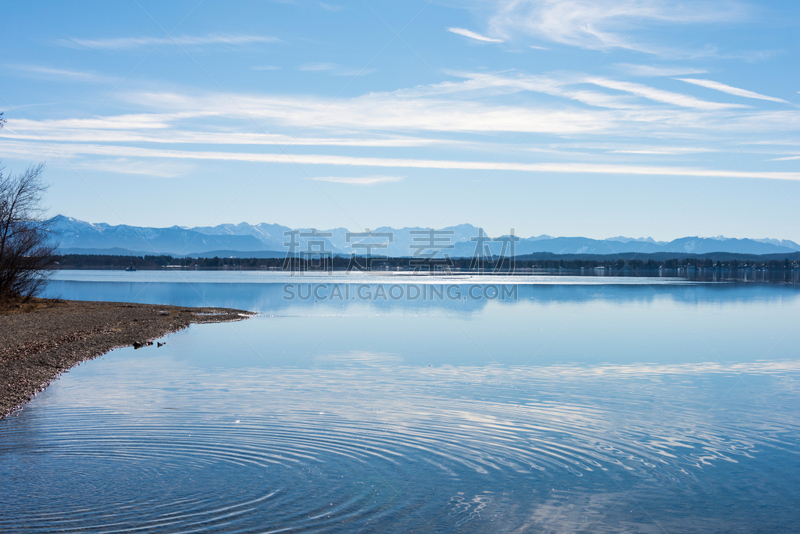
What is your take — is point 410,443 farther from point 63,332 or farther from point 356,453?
point 63,332

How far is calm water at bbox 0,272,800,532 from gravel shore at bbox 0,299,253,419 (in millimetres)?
744

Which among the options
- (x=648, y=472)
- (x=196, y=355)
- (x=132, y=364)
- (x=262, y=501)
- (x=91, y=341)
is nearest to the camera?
(x=262, y=501)

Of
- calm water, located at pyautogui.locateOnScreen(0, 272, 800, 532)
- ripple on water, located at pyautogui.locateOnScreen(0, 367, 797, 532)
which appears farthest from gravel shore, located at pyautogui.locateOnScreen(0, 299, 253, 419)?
ripple on water, located at pyautogui.locateOnScreen(0, 367, 797, 532)

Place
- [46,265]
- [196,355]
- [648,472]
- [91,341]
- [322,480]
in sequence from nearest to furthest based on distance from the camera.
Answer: [322,480] → [648,472] → [196,355] → [91,341] → [46,265]

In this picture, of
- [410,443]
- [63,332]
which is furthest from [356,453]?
[63,332]

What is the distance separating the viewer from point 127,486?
8445 mm

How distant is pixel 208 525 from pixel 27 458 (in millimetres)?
3965

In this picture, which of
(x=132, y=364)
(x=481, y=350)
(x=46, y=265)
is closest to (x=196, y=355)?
(x=132, y=364)

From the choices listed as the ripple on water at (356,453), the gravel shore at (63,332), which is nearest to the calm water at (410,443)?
the ripple on water at (356,453)

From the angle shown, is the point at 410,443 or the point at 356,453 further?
the point at 410,443

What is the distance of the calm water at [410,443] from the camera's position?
25.7 feet

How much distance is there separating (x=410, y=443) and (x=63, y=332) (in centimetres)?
2056

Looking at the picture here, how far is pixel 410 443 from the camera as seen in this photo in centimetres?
1083

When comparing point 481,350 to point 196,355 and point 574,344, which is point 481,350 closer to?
point 574,344
